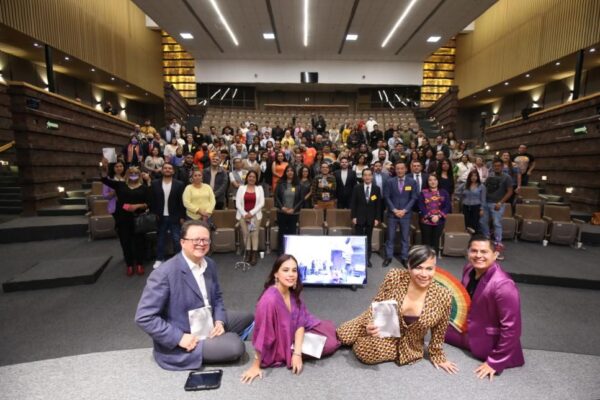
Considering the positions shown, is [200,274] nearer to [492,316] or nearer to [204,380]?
[204,380]

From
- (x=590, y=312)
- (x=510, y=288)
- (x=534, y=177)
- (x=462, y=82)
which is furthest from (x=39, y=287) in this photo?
(x=462, y=82)

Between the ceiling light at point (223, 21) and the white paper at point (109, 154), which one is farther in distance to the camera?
the ceiling light at point (223, 21)

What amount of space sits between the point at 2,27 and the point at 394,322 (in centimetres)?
999

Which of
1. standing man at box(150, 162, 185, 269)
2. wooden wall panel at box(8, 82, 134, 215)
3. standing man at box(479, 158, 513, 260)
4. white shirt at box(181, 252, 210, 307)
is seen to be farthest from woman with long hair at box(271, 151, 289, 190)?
wooden wall panel at box(8, 82, 134, 215)

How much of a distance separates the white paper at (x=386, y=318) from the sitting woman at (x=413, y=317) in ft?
0.13

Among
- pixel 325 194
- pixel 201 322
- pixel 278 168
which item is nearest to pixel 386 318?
pixel 201 322

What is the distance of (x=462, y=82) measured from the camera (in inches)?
553

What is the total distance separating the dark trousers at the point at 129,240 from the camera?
373cm

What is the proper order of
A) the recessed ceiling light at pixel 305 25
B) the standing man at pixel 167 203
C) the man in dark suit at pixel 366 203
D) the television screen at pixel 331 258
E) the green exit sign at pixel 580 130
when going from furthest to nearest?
the recessed ceiling light at pixel 305 25 → the green exit sign at pixel 580 130 → the man in dark suit at pixel 366 203 → the standing man at pixel 167 203 → the television screen at pixel 331 258

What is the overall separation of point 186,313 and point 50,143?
658 centimetres

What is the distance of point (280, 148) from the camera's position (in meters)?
Answer: 7.00

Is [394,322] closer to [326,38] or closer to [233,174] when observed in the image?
[233,174]

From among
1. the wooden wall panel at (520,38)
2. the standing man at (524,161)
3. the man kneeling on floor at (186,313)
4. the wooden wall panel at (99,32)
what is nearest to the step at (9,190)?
the wooden wall panel at (99,32)

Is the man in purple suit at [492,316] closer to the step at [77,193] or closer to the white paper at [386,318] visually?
the white paper at [386,318]
